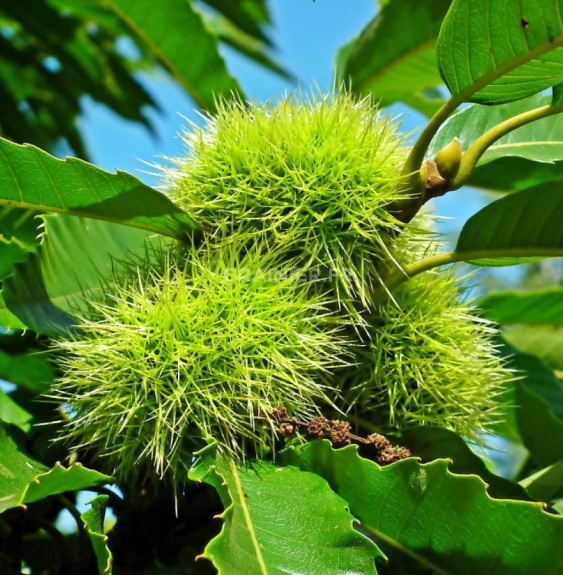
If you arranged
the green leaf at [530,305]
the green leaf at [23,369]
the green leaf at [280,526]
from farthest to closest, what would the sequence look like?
the green leaf at [530,305] < the green leaf at [23,369] < the green leaf at [280,526]

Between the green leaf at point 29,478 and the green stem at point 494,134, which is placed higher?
the green stem at point 494,134

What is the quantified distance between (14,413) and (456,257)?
2.57ft

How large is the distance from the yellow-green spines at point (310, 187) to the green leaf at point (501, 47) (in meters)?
0.15

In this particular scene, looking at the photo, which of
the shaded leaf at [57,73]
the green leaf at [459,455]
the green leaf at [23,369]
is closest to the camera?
the green leaf at [459,455]

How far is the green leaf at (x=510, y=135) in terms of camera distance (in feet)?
4.06

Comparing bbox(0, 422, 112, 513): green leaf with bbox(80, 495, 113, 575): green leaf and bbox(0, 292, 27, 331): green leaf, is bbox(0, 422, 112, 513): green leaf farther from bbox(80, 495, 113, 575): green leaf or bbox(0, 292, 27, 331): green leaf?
bbox(0, 292, 27, 331): green leaf

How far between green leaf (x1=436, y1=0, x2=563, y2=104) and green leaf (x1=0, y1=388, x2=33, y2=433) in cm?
87

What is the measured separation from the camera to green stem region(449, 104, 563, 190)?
3.27 feet

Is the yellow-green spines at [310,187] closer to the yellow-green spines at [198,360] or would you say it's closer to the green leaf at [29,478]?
the yellow-green spines at [198,360]

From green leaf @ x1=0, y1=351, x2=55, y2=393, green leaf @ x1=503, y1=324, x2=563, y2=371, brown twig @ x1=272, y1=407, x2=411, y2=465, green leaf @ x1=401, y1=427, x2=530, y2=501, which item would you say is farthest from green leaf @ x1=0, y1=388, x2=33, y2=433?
green leaf @ x1=503, y1=324, x2=563, y2=371

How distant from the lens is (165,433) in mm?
918

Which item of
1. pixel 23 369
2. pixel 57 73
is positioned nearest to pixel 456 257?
pixel 23 369

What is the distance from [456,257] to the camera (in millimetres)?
1056

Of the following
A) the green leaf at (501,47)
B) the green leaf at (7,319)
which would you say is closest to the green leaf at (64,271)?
the green leaf at (7,319)
